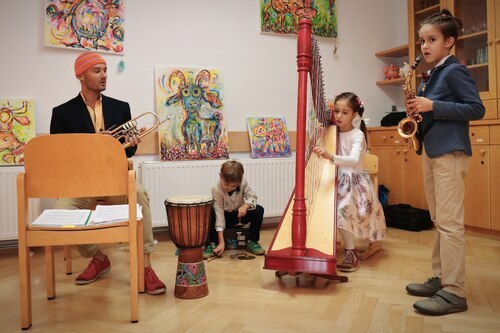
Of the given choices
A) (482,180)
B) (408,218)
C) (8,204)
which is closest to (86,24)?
(8,204)

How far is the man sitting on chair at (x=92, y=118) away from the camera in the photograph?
2.51 m

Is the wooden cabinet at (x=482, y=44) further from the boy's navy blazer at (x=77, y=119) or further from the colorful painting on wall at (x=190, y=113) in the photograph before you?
the boy's navy blazer at (x=77, y=119)

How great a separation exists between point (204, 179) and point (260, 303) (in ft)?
5.79

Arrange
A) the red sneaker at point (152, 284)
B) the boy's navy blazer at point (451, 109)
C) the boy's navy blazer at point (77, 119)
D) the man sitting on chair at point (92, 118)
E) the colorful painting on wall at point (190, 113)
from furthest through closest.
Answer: the colorful painting on wall at point (190, 113) < the boy's navy blazer at point (77, 119) < the man sitting on chair at point (92, 118) < the red sneaker at point (152, 284) < the boy's navy blazer at point (451, 109)

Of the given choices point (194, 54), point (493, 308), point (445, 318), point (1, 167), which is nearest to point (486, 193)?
point (493, 308)

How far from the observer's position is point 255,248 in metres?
3.16

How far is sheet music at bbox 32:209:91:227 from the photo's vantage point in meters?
1.91

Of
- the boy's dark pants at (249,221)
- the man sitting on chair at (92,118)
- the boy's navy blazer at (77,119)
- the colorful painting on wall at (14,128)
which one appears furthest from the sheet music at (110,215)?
the colorful painting on wall at (14,128)

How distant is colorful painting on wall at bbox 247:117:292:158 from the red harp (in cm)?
130

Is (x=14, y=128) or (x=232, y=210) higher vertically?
(x=14, y=128)

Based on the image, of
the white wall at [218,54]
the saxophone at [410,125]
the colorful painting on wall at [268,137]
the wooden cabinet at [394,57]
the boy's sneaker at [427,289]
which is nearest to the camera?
the saxophone at [410,125]

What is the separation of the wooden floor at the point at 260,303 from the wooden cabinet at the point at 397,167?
130 centimetres

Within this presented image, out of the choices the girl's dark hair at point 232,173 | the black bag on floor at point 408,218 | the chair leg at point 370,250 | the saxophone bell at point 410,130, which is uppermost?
the saxophone bell at point 410,130

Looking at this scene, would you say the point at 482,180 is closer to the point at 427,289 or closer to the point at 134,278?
the point at 427,289
